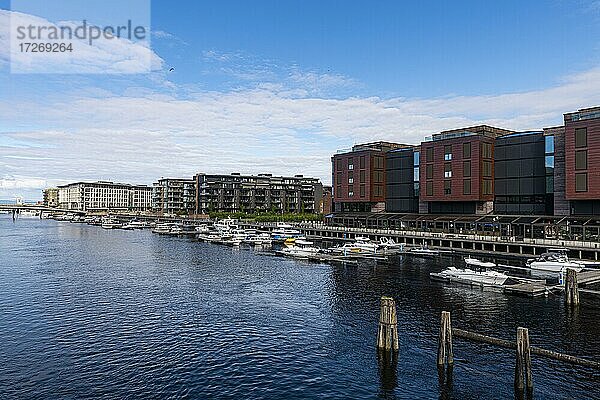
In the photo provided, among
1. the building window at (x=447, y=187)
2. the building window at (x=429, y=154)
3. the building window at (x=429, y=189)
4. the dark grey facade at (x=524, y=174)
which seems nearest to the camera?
the dark grey facade at (x=524, y=174)

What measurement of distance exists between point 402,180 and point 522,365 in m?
108

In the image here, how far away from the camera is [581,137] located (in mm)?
87125

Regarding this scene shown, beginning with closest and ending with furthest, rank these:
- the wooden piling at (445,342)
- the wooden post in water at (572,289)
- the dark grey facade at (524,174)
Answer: the wooden piling at (445,342), the wooden post in water at (572,289), the dark grey facade at (524,174)

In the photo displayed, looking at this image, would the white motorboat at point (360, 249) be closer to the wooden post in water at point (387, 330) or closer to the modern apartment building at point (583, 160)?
the modern apartment building at point (583, 160)

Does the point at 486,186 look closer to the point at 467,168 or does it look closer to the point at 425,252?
the point at 467,168

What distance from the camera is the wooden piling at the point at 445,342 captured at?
30856 mm

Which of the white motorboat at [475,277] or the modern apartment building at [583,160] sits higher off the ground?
the modern apartment building at [583,160]

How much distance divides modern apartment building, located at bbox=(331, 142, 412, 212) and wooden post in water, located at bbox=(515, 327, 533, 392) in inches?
4328

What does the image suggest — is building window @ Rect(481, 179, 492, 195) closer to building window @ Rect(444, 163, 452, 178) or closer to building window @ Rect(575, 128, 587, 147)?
building window @ Rect(444, 163, 452, 178)

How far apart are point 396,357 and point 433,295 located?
23.4 meters

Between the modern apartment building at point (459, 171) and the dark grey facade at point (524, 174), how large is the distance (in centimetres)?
208

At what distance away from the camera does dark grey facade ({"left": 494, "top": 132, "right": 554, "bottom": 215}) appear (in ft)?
324

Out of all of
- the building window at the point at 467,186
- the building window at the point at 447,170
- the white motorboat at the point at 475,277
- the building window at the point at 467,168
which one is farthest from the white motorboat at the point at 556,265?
the building window at the point at 447,170

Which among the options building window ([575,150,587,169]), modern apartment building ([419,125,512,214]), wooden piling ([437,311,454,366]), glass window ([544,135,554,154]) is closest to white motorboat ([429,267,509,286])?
wooden piling ([437,311,454,366])
